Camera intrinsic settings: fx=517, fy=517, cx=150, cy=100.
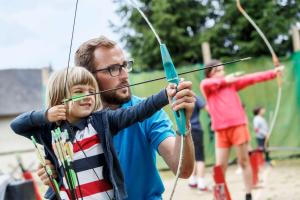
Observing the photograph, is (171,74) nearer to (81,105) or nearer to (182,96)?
(182,96)

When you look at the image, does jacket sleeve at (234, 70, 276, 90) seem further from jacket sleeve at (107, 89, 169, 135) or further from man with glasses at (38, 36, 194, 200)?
jacket sleeve at (107, 89, 169, 135)

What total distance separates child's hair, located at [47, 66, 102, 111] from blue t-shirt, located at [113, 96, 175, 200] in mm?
297

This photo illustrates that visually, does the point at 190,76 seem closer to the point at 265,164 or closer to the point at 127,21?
the point at 265,164

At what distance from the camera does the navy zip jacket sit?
146 cm

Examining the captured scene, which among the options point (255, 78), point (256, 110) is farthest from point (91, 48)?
point (256, 110)

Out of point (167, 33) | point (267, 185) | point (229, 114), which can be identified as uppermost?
point (167, 33)

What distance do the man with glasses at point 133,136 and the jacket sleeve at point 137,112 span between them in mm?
203

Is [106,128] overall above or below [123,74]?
below

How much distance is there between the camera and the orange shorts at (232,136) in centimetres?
440

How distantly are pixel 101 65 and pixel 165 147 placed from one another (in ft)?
1.23

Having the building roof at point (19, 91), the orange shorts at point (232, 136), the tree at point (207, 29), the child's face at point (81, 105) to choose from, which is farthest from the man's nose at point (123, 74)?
the building roof at point (19, 91)

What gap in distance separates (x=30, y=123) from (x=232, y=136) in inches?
122

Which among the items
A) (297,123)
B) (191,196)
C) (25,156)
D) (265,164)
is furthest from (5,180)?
(25,156)

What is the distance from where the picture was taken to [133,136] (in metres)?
1.84
